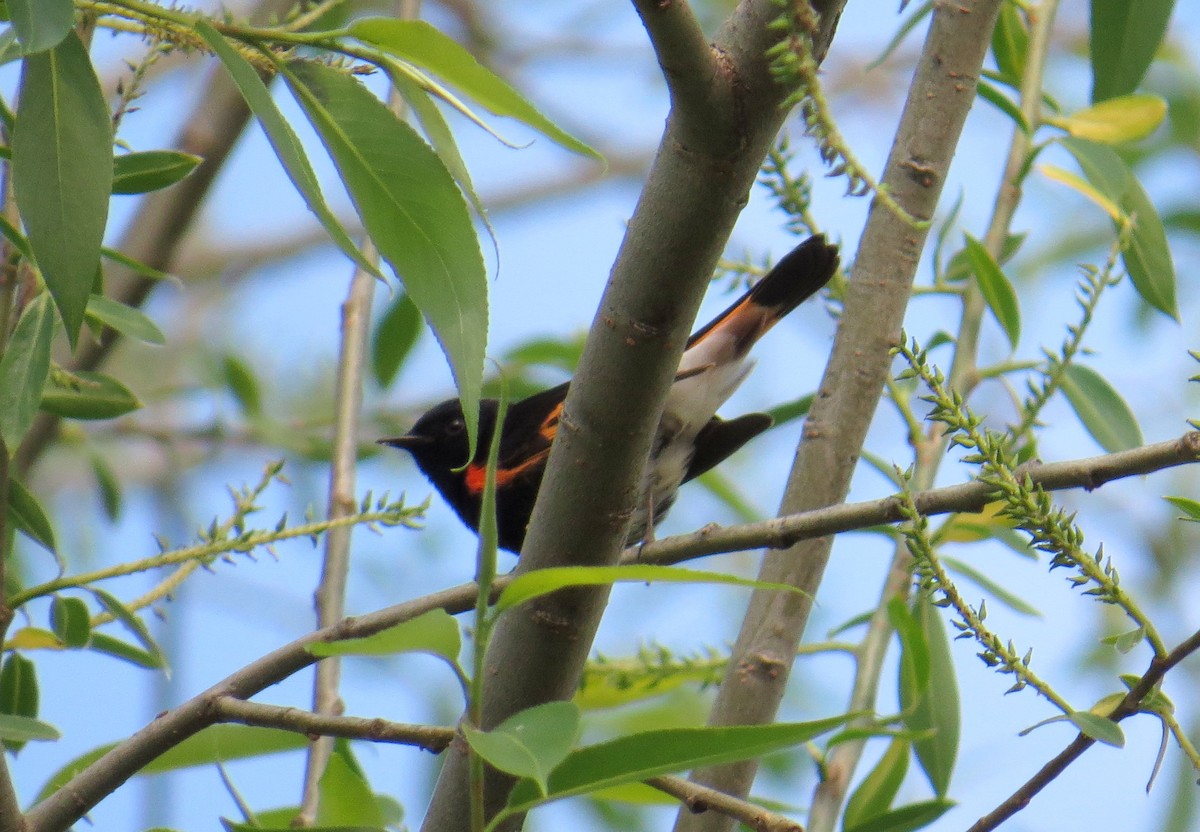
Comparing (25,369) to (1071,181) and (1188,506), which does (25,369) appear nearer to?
(1188,506)

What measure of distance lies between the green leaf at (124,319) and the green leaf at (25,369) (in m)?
0.14

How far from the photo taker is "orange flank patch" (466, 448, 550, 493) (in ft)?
11.3

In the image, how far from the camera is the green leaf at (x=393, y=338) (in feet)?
10.1

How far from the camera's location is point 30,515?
5.48 ft

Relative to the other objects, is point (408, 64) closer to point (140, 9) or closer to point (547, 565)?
point (140, 9)

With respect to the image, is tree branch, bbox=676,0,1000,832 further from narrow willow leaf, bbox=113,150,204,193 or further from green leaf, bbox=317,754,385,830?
narrow willow leaf, bbox=113,150,204,193

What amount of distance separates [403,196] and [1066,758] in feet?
2.80

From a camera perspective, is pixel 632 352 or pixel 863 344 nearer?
pixel 632 352

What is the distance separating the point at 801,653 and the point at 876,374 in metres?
0.51

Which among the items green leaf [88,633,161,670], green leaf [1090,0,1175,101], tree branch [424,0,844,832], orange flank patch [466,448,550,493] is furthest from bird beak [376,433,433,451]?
tree branch [424,0,844,832]

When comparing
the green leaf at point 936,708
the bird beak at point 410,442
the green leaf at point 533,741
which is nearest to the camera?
the green leaf at point 533,741

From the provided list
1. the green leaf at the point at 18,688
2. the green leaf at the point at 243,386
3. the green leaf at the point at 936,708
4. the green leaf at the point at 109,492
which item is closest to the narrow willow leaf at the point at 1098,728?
the green leaf at the point at 936,708

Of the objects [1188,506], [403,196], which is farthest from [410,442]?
[1188,506]

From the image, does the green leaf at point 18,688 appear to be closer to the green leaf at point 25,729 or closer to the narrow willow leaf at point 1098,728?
the green leaf at point 25,729
